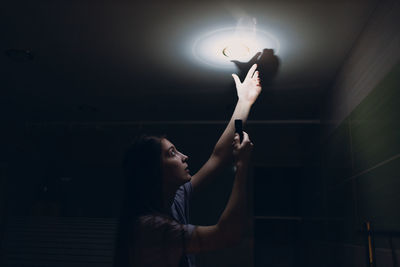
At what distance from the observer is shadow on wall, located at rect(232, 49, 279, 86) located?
1.80 meters

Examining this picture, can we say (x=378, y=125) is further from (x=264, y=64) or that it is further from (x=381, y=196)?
(x=264, y=64)

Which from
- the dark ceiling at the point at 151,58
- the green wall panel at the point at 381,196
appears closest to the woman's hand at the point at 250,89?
the dark ceiling at the point at 151,58

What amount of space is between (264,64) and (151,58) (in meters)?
0.59

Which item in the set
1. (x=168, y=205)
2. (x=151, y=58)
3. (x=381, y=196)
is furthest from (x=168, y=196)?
(x=151, y=58)

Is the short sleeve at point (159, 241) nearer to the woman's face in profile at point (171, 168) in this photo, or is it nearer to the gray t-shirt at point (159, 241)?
the gray t-shirt at point (159, 241)

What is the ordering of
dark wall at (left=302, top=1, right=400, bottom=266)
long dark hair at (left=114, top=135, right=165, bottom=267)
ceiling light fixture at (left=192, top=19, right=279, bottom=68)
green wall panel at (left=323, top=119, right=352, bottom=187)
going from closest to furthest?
long dark hair at (left=114, top=135, right=165, bottom=267) → dark wall at (left=302, top=1, right=400, bottom=266) → ceiling light fixture at (left=192, top=19, right=279, bottom=68) → green wall panel at (left=323, top=119, right=352, bottom=187)

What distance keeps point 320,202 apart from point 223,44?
1.27 meters

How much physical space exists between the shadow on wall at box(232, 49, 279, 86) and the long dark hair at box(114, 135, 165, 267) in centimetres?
84

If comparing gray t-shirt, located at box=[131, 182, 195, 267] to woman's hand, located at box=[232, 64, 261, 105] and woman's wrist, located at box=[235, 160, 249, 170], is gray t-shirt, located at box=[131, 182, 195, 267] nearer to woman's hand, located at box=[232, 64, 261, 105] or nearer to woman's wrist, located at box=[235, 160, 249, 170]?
woman's wrist, located at box=[235, 160, 249, 170]

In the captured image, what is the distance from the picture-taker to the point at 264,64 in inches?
74.7

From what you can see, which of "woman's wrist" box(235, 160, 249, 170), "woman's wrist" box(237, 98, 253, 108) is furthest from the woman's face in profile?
"woman's wrist" box(237, 98, 253, 108)

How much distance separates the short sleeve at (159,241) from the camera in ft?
3.26

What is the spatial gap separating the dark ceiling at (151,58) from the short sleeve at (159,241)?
84 centimetres

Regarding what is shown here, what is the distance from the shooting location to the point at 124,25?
5.13 feet
